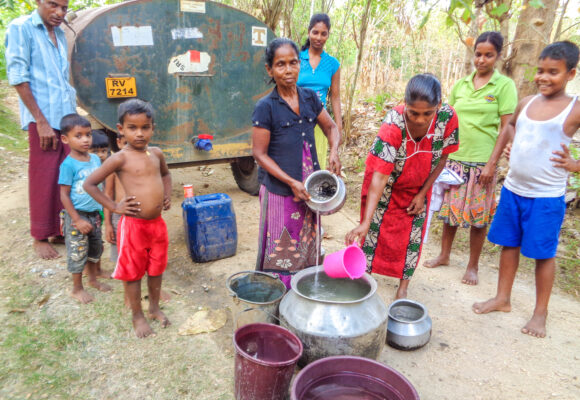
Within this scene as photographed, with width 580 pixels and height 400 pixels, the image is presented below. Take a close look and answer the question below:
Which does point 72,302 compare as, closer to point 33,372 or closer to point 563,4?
point 33,372

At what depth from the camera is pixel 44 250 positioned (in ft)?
11.2

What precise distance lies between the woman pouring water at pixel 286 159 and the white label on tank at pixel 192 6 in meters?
1.91

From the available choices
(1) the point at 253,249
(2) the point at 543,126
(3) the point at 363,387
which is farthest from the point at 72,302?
(2) the point at 543,126

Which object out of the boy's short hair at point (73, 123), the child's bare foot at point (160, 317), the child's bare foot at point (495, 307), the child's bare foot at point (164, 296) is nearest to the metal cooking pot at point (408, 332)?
the child's bare foot at point (495, 307)

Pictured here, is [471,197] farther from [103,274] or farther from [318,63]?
[103,274]

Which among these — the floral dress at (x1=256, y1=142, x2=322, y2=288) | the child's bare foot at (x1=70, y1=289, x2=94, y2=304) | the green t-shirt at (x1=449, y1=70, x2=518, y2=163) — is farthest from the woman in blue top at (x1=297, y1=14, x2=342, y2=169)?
the child's bare foot at (x1=70, y1=289, x2=94, y2=304)

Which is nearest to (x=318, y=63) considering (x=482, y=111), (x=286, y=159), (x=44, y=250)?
(x=482, y=111)

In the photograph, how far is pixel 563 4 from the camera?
375 centimetres

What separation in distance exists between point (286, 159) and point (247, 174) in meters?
2.77

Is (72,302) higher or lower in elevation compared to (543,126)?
lower

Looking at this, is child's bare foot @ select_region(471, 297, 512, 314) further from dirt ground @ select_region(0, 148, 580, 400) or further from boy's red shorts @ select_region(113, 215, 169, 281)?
boy's red shorts @ select_region(113, 215, 169, 281)

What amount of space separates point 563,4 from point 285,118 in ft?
10.8

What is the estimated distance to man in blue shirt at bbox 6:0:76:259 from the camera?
2.95 m

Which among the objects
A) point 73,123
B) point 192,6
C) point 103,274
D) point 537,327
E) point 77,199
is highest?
point 192,6
